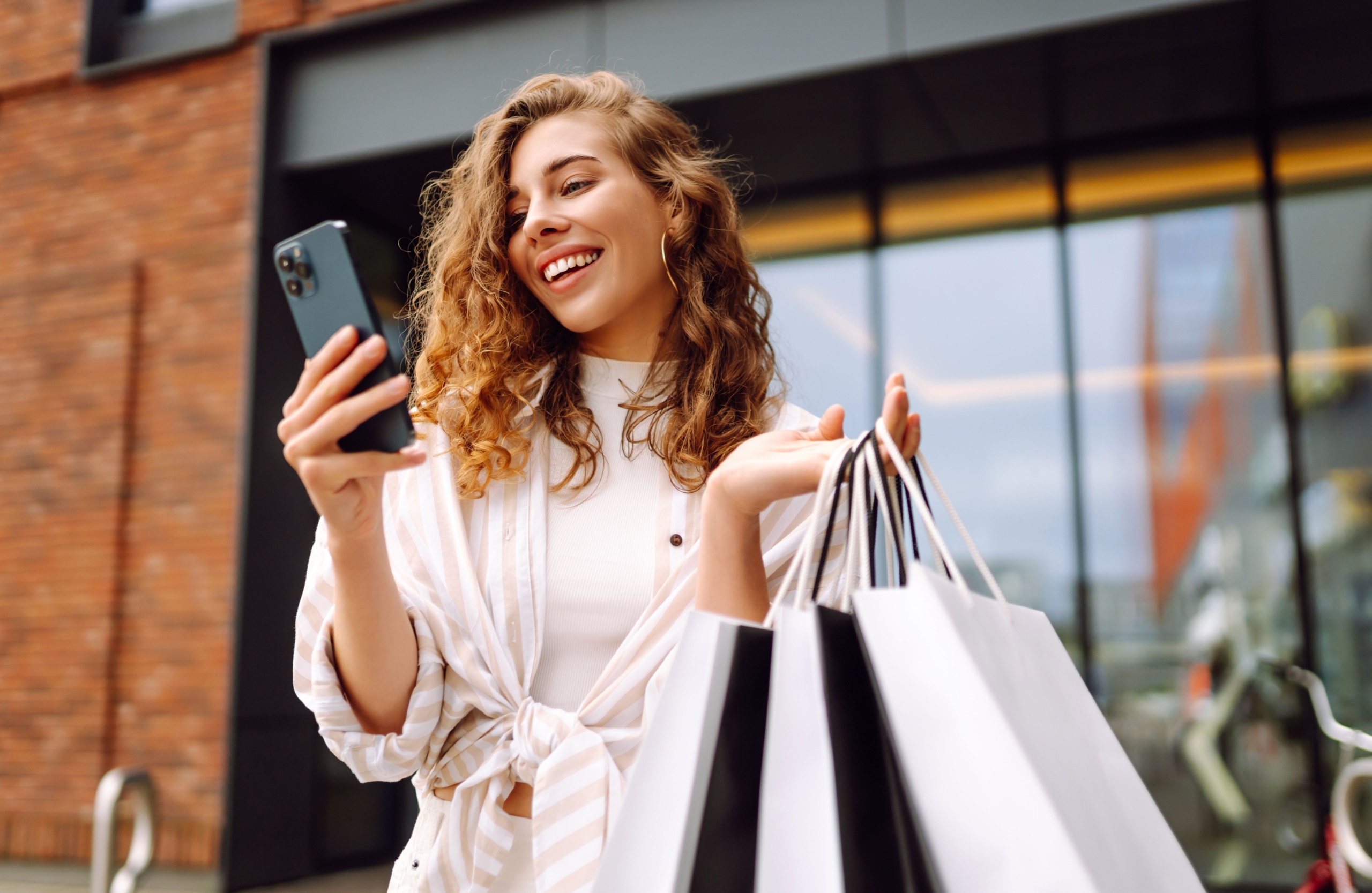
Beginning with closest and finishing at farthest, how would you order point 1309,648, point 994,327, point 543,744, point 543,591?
1. point 543,744
2. point 543,591
3. point 1309,648
4. point 994,327

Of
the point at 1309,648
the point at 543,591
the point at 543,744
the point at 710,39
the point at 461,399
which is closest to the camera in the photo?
the point at 543,744

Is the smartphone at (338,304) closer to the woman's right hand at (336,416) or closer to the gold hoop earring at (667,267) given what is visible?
the woman's right hand at (336,416)

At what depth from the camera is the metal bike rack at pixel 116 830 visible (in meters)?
3.20

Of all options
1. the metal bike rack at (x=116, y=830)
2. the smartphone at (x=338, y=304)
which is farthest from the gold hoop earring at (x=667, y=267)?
the metal bike rack at (x=116, y=830)

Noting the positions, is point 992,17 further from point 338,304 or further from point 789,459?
point 338,304

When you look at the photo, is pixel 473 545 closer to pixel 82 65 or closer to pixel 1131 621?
pixel 1131 621

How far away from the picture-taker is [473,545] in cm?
147

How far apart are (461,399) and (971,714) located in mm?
953

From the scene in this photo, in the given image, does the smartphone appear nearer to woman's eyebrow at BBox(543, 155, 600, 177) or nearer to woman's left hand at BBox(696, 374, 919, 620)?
woman's left hand at BBox(696, 374, 919, 620)

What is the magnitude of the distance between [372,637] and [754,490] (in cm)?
51

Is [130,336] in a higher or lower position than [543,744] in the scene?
higher

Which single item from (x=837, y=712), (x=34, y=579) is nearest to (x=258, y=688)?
(x=34, y=579)

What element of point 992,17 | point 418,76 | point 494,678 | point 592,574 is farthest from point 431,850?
point 418,76

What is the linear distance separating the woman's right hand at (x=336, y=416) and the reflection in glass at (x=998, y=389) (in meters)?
5.33
